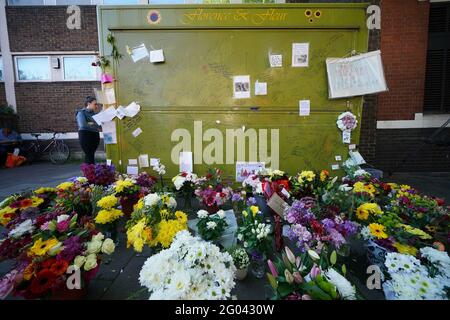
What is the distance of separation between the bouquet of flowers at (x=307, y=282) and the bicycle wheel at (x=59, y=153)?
33.0 feet

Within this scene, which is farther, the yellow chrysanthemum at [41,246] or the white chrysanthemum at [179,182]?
the white chrysanthemum at [179,182]

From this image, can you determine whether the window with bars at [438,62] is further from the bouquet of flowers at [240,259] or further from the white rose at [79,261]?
the white rose at [79,261]

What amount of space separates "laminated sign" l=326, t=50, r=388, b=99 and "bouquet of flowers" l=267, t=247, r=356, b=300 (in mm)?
3195

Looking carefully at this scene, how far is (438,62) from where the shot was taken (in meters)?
6.18

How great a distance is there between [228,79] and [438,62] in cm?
564

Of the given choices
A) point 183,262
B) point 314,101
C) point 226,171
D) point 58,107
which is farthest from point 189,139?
point 58,107

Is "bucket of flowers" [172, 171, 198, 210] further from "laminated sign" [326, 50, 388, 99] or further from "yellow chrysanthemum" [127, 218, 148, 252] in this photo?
"laminated sign" [326, 50, 388, 99]

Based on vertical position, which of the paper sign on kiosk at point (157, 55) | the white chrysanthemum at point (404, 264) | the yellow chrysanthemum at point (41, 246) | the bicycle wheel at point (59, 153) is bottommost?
the bicycle wheel at point (59, 153)

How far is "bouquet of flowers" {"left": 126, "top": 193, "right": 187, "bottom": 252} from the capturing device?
191cm

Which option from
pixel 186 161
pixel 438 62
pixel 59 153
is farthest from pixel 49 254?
pixel 59 153

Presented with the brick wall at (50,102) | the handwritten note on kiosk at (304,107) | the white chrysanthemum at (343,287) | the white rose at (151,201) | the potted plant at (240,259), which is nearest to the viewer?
the white chrysanthemum at (343,287)

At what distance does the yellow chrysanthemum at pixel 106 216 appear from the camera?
2332 millimetres

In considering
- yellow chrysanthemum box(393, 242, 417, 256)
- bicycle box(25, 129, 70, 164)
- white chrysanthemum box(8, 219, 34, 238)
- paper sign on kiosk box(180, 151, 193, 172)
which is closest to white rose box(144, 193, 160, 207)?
white chrysanthemum box(8, 219, 34, 238)

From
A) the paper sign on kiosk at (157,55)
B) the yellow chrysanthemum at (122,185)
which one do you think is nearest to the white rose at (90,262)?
the yellow chrysanthemum at (122,185)
